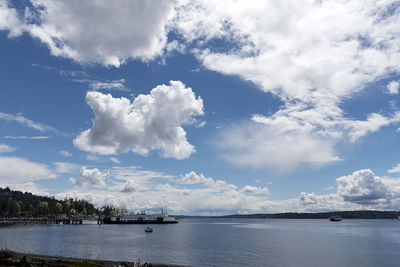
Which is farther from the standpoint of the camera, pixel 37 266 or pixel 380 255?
pixel 380 255

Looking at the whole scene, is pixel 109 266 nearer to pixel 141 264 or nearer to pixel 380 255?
pixel 141 264

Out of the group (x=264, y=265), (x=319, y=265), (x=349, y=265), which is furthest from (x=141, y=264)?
(x=349, y=265)

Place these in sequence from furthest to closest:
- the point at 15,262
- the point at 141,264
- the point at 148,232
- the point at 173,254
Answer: the point at 148,232
the point at 173,254
the point at 15,262
the point at 141,264

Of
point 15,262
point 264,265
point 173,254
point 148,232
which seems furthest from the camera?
point 148,232

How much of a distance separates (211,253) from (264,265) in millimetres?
21360

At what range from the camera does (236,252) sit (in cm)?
8406

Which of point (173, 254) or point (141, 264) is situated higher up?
point (141, 264)

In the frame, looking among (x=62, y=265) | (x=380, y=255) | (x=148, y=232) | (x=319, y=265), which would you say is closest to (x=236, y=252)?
(x=319, y=265)

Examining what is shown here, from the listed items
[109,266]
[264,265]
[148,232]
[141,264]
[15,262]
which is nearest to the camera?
[141,264]

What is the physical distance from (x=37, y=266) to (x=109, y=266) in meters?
12.0

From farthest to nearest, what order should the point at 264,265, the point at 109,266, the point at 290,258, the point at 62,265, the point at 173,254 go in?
the point at 173,254, the point at 290,258, the point at 264,265, the point at 109,266, the point at 62,265

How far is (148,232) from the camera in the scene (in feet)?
582

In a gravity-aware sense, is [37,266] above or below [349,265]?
above

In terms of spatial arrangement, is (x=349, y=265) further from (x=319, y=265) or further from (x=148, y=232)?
(x=148, y=232)
